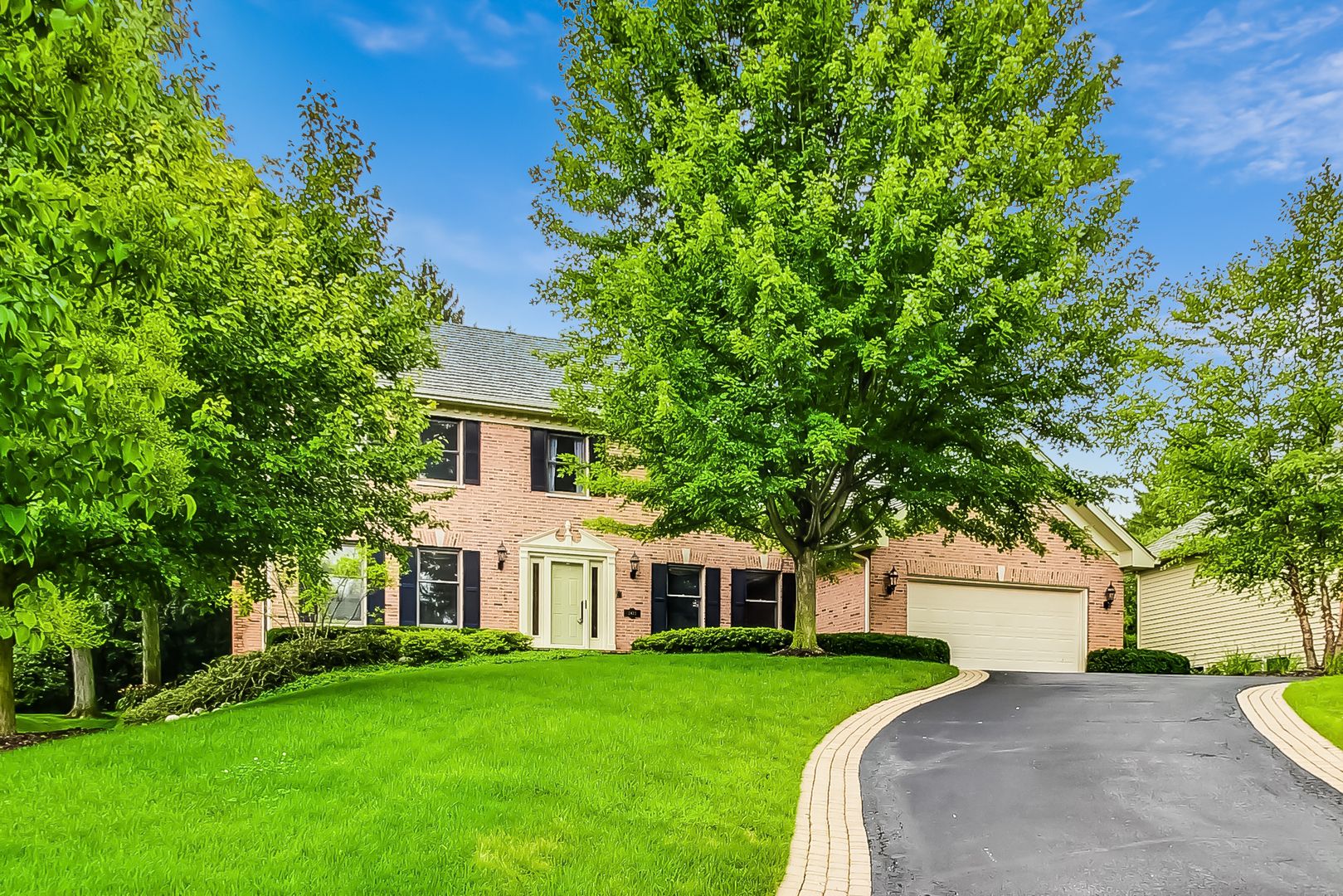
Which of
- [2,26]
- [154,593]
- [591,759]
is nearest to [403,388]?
[154,593]

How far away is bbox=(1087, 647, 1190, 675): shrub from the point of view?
22109 millimetres

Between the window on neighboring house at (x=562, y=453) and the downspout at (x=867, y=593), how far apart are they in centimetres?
754

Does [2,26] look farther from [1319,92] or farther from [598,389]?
[1319,92]

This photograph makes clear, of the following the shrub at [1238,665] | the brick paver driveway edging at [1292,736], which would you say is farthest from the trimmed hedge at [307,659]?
the shrub at [1238,665]

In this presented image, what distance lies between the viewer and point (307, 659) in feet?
56.3

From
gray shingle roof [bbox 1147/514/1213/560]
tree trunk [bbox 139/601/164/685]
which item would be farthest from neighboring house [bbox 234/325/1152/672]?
tree trunk [bbox 139/601/164/685]

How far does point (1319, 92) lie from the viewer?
1673 centimetres

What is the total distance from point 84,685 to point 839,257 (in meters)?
18.0

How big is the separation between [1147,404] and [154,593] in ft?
56.6

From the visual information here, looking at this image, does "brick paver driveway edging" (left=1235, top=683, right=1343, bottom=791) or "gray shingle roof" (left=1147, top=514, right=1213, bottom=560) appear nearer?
"brick paver driveway edging" (left=1235, top=683, right=1343, bottom=791)

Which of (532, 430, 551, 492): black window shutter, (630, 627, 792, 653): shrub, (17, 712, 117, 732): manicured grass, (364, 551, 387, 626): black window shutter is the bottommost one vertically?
(17, 712, 117, 732): manicured grass

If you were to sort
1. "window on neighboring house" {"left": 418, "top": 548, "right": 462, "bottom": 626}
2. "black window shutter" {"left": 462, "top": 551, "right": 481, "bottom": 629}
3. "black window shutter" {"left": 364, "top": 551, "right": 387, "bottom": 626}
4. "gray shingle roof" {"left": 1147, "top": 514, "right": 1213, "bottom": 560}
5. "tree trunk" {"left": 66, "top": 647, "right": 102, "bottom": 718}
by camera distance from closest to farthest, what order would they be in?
"tree trunk" {"left": 66, "top": 647, "right": 102, "bottom": 718} → "black window shutter" {"left": 364, "top": 551, "right": 387, "bottom": 626} → "window on neighboring house" {"left": 418, "top": 548, "right": 462, "bottom": 626} → "black window shutter" {"left": 462, "top": 551, "right": 481, "bottom": 629} → "gray shingle roof" {"left": 1147, "top": 514, "right": 1213, "bottom": 560}

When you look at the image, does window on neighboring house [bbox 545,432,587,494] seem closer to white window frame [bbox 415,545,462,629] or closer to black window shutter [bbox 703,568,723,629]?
white window frame [bbox 415,545,462,629]

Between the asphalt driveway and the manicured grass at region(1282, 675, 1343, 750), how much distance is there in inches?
29.4
